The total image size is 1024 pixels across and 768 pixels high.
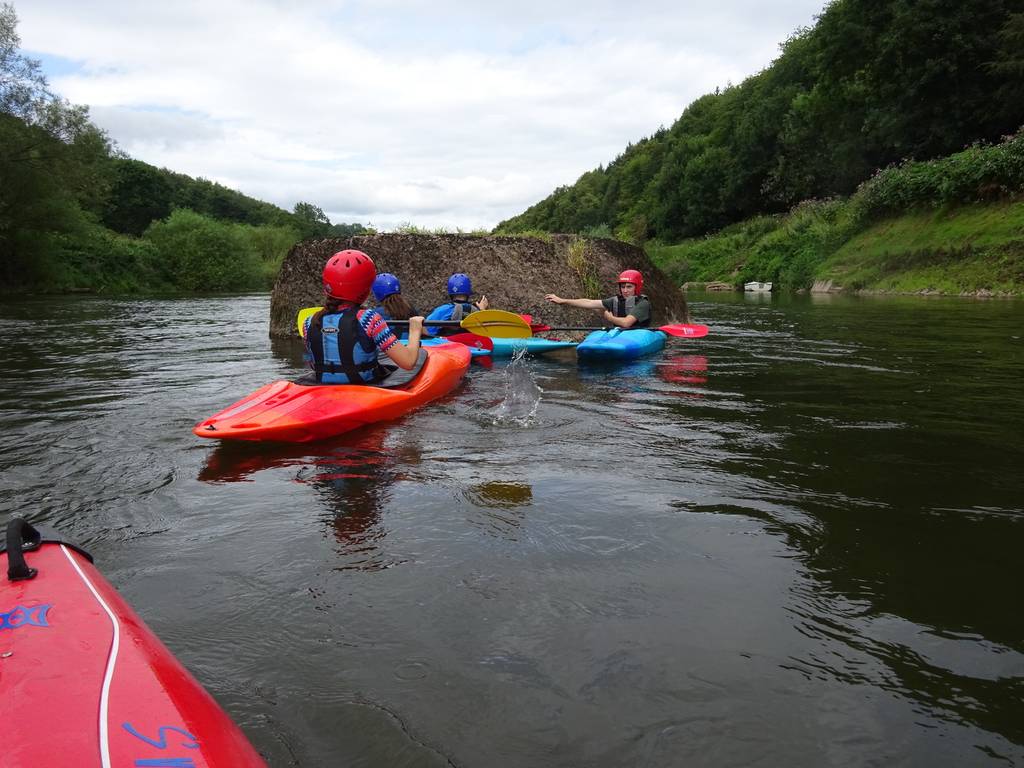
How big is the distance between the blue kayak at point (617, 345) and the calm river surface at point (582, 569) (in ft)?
7.08

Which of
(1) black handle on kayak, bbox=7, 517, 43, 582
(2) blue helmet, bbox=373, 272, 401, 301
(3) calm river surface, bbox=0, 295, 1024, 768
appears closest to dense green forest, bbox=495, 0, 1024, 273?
(2) blue helmet, bbox=373, 272, 401, 301

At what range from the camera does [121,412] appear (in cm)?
559

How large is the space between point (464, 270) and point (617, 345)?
12.7 feet

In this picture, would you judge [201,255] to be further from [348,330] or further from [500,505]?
[500,505]

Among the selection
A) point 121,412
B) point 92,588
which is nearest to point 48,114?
point 121,412

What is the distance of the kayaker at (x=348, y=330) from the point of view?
16.8ft

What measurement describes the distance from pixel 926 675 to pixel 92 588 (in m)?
2.39

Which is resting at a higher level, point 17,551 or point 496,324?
point 496,324

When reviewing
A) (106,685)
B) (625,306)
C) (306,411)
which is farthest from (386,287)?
(106,685)

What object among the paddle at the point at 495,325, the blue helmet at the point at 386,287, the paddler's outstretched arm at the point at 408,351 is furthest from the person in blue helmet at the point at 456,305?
the paddler's outstretched arm at the point at 408,351

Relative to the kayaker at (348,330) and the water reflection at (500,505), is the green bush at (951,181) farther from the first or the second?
the water reflection at (500,505)

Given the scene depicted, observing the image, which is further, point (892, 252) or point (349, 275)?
point (892, 252)

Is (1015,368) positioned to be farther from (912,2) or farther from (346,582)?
(912,2)

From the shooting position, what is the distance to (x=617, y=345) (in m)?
8.23
